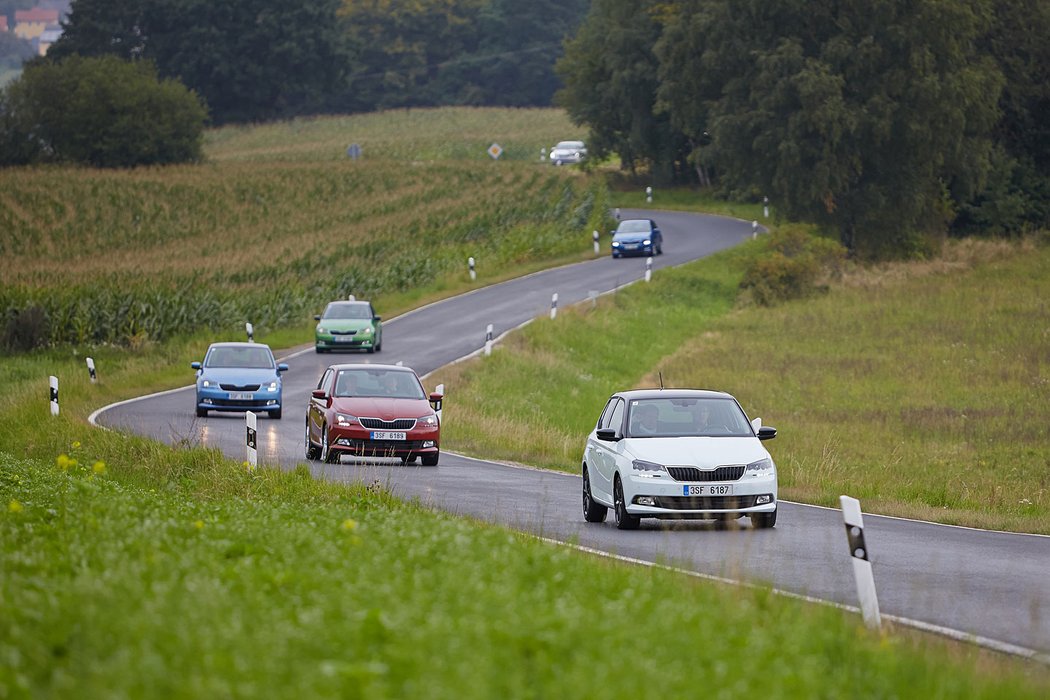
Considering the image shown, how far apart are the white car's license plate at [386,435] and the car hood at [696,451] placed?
23.7 feet

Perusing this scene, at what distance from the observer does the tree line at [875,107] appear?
2346 inches

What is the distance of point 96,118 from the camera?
93.9 m

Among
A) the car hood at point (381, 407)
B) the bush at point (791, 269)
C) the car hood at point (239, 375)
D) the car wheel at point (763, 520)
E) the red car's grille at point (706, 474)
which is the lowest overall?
the bush at point (791, 269)

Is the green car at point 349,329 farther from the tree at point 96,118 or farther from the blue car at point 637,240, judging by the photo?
the tree at point 96,118

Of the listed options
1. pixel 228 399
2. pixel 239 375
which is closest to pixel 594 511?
pixel 228 399

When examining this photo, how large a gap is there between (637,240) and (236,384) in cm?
3591

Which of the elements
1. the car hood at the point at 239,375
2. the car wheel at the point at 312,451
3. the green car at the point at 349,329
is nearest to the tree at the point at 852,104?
the green car at the point at 349,329

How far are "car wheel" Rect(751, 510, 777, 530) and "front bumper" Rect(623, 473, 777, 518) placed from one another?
0.60 feet

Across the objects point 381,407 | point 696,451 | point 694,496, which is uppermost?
point 696,451

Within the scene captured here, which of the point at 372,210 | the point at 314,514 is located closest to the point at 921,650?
the point at 314,514

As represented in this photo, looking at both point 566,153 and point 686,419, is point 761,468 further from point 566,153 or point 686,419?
point 566,153

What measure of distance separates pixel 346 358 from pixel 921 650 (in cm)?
3501

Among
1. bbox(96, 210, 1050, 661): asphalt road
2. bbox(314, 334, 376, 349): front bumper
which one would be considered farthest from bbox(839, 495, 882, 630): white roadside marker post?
bbox(314, 334, 376, 349): front bumper

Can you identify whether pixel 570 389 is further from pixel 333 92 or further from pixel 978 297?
pixel 333 92
